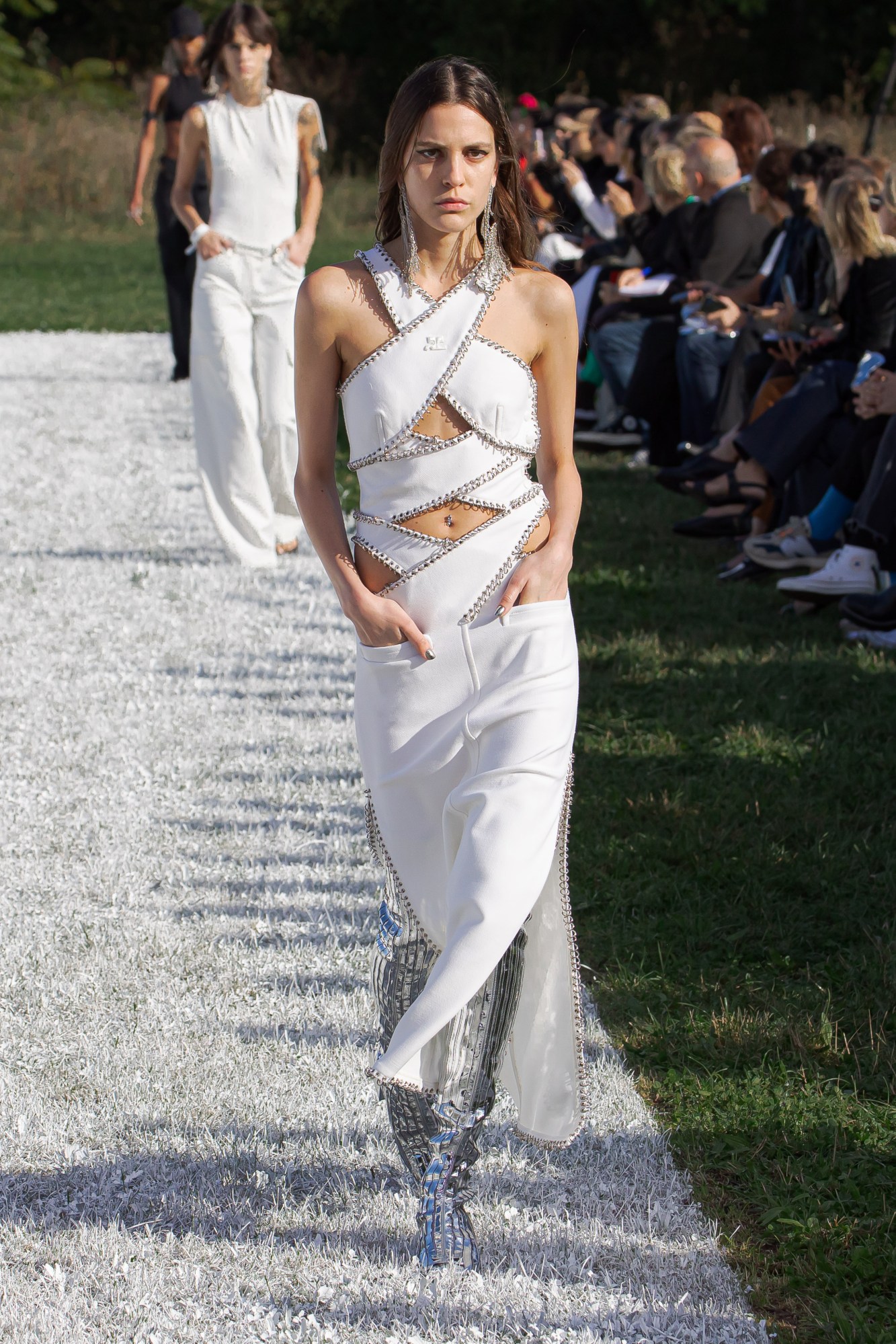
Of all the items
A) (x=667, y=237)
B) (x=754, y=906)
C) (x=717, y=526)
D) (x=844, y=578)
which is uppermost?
(x=667, y=237)

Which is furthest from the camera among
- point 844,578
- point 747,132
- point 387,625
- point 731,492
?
point 747,132

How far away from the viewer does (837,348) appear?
Answer: 7.62m

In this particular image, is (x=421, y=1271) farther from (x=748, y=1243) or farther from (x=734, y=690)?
(x=734, y=690)

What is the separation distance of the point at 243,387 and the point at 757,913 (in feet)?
13.6

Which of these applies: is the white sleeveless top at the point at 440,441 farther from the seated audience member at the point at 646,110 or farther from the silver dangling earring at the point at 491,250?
the seated audience member at the point at 646,110

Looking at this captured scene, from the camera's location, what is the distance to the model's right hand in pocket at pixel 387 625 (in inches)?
105

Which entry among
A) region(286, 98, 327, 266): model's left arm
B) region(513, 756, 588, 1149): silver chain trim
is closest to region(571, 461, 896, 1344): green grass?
region(513, 756, 588, 1149): silver chain trim

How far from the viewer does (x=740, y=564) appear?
7586 mm

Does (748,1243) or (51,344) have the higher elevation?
(748,1243)

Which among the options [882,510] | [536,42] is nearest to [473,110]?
[882,510]

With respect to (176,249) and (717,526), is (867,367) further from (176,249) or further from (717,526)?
(176,249)

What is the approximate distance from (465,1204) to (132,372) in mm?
12566

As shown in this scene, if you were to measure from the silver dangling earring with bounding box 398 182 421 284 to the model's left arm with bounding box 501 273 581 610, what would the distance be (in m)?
0.20

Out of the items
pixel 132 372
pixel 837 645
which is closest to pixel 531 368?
pixel 837 645
